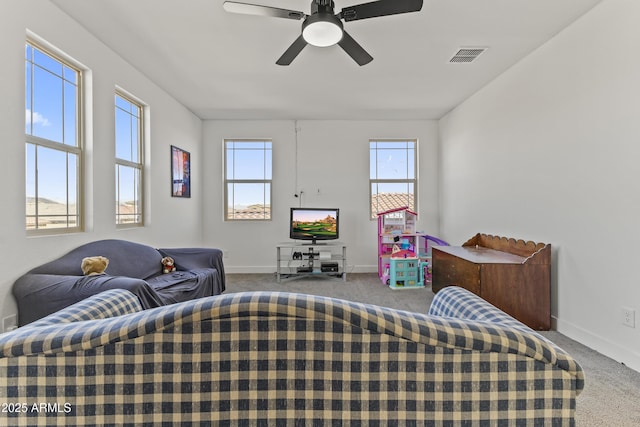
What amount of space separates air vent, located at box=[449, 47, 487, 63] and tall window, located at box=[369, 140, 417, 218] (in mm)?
2419

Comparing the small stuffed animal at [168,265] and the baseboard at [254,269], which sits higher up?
the small stuffed animal at [168,265]

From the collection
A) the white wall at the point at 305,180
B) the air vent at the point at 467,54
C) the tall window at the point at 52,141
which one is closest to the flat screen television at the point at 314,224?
the white wall at the point at 305,180

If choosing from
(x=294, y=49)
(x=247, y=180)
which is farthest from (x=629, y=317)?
(x=247, y=180)

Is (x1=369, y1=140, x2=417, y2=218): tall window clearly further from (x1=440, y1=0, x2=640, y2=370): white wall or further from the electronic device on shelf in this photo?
(x1=440, y1=0, x2=640, y2=370): white wall

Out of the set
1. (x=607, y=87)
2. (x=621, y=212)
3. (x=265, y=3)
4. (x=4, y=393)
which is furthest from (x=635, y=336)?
(x=265, y=3)

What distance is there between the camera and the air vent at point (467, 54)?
3.22 meters

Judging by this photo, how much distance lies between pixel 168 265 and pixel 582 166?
3.97m

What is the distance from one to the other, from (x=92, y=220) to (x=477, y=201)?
4.34 m

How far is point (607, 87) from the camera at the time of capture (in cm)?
246

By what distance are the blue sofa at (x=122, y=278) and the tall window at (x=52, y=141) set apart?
1.12 ft

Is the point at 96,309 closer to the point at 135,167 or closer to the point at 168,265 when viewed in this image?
the point at 168,265

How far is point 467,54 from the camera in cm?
333

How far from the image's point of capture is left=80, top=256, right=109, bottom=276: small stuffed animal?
8.34 ft

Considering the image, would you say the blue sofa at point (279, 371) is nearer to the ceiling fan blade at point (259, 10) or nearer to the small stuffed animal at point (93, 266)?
the ceiling fan blade at point (259, 10)
